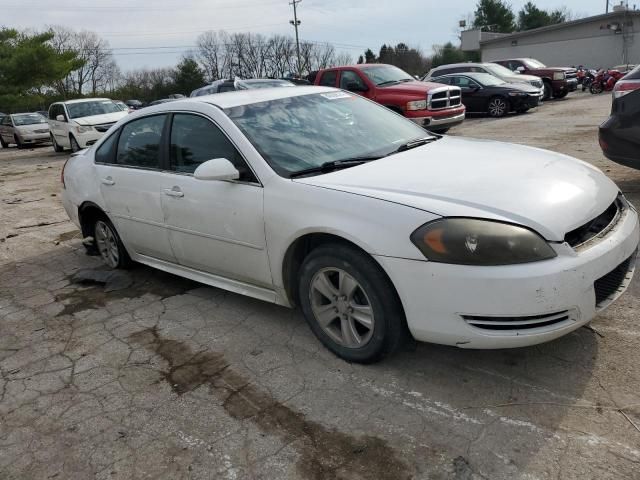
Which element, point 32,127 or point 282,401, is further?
point 32,127

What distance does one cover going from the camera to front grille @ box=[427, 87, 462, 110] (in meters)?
12.8

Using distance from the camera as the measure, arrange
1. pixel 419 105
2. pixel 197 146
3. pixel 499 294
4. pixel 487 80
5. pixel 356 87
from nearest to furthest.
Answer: pixel 499 294 < pixel 197 146 < pixel 419 105 < pixel 356 87 < pixel 487 80

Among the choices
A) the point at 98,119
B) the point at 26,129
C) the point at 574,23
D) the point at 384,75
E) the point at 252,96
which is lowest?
the point at 26,129

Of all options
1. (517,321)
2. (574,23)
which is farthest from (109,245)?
(574,23)

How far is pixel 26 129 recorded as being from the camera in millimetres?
22156

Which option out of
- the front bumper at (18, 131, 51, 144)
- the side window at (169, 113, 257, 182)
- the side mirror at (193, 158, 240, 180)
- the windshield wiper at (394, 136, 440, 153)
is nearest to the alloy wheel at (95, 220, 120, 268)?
the side window at (169, 113, 257, 182)

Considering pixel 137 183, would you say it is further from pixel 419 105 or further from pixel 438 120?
pixel 438 120

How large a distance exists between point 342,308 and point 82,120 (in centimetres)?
1566

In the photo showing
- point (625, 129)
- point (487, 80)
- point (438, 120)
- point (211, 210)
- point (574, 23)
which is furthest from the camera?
point (574, 23)

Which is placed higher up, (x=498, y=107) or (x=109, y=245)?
(x=109, y=245)

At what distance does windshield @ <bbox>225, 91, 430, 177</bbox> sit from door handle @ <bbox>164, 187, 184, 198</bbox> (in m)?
0.66

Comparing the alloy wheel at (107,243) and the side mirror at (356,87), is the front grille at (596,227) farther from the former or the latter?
the side mirror at (356,87)

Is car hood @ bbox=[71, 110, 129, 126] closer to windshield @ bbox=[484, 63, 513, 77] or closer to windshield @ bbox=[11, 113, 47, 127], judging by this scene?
windshield @ bbox=[11, 113, 47, 127]

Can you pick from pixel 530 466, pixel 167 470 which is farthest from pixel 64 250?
pixel 530 466
